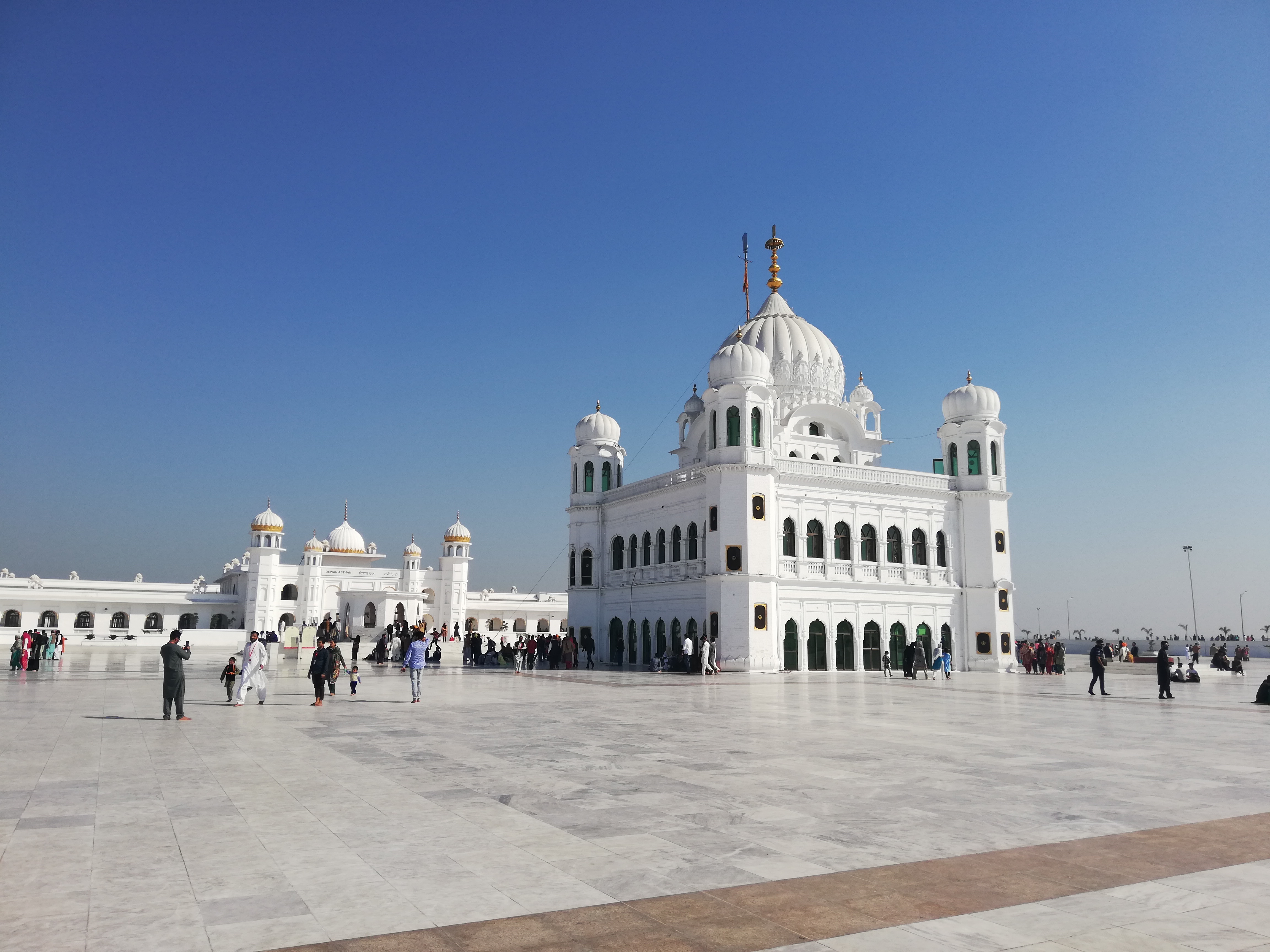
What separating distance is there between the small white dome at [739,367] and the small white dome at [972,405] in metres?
9.33

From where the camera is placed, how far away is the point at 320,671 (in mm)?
18172

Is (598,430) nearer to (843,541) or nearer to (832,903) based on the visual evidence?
(843,541)

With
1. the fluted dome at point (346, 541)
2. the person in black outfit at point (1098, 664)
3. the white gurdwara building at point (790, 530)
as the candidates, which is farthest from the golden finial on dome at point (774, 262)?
the fluted dome at point (346, 541)

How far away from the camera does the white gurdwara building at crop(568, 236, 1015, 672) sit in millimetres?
34750

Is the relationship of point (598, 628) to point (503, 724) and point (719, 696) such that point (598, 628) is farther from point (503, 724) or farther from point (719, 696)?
point (503, 724)

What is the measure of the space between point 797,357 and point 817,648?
1307 centimetres

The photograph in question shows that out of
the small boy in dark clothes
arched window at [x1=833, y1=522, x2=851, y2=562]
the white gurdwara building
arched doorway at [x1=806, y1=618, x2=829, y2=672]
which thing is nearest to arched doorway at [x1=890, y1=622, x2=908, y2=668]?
the white gurdwara building

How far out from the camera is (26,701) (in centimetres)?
1753

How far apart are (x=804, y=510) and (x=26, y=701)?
86.3 ft

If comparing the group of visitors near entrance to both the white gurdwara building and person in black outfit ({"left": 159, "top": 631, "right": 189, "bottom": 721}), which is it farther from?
the white gurdwara building

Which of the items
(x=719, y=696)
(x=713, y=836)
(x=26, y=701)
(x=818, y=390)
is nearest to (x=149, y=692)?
(x=26, y=701)

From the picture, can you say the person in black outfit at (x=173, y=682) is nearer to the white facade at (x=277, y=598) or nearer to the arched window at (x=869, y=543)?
the arched window at (x=869, y=543)

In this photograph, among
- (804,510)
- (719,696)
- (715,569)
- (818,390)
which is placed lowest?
(719,696)

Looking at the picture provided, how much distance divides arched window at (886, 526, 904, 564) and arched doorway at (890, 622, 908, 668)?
2.60m
